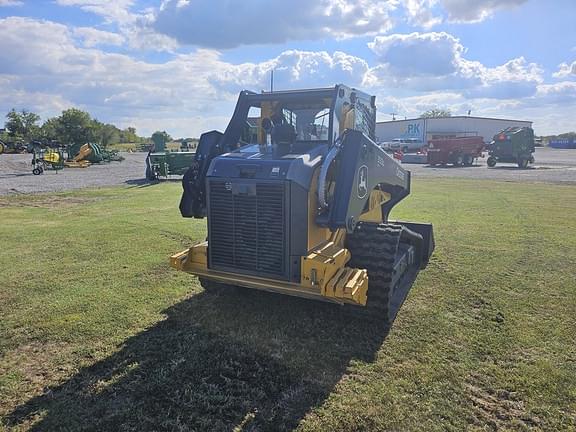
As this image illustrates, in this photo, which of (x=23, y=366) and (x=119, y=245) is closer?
(x=23, y=366)

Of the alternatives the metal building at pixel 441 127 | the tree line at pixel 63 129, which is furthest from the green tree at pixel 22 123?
the metal building at pixel 441 127

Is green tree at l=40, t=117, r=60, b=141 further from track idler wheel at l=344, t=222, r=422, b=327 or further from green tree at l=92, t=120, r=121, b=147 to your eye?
track idler wheel at l=344, t=222, r=422, b=327

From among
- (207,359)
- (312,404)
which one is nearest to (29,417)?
(207,359)

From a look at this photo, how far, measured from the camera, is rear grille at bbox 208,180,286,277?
171 inches

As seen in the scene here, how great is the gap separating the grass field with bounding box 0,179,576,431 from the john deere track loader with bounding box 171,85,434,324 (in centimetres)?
52

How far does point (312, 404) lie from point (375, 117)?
4298 millimetres

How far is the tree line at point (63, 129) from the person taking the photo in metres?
56.1

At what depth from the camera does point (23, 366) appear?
12.9 feet

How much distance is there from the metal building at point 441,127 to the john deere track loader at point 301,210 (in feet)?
213

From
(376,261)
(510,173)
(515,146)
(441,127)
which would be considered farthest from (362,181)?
(441,127)

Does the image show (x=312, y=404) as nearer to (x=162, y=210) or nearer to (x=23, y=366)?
(x=23, y=366)

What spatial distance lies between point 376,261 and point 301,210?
1080mm

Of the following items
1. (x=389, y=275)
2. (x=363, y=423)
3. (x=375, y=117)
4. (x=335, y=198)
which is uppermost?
(x=375, y=117)

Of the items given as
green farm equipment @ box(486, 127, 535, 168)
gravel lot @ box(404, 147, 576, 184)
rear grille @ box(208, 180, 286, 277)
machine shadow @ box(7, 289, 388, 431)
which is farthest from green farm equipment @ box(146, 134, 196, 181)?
green farm equipment @ box(486, 127, 535, 168)
